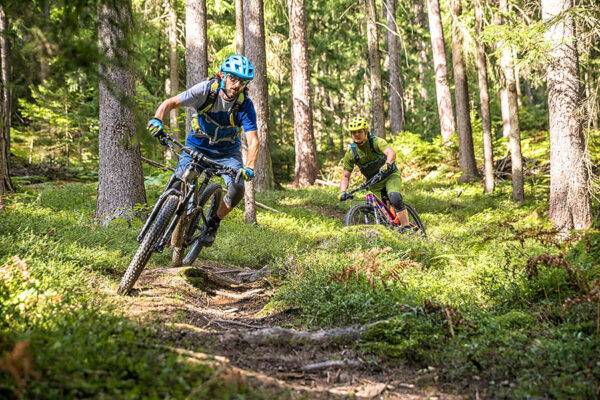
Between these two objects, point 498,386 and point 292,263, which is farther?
point 292,263

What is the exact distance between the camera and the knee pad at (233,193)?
20.5ft

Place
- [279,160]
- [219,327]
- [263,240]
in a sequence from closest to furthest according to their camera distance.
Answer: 1. [219,327]
2. [263,240]
3. [279,160]

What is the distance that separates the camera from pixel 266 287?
21.5ft

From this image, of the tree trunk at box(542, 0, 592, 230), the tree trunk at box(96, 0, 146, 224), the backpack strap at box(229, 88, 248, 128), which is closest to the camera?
the backpack strap at box(229, 88, 248, 128)

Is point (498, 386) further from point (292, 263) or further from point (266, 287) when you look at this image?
point (266, 287)

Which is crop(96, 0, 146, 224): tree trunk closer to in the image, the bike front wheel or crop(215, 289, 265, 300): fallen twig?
crop(215, 289, 265, 300): fallen twig

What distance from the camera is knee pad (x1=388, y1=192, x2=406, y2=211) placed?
8.81m

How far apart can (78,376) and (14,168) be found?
20.6m

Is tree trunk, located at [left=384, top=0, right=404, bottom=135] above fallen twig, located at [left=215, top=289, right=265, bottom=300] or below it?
above

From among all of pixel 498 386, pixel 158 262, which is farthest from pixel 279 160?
pixel 498 386

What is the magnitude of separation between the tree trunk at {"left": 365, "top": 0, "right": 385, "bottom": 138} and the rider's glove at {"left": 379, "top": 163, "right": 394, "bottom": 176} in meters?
8.40

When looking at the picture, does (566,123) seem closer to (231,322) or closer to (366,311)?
(366,311)

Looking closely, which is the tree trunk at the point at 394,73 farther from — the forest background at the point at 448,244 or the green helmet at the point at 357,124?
the green helmet at the point at 357,124

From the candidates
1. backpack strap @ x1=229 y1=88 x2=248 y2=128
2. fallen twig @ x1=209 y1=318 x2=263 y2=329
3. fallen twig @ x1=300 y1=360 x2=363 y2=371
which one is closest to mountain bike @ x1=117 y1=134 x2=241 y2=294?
backpack strap @ x1=229 y1=88 x2=248 y2=128
